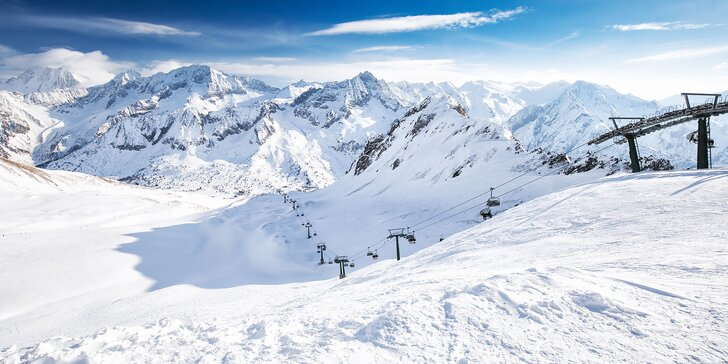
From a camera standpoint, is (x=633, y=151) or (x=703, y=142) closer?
(x=703, y=142)

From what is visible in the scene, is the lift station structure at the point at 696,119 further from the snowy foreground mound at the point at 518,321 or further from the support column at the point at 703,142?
the snowy foreground mound at the point at 518,321

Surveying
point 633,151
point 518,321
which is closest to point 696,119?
point 633,151

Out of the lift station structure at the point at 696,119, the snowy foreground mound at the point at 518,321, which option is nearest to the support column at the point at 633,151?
the lift station structure at the point at 696,119

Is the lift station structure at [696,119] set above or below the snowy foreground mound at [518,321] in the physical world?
above

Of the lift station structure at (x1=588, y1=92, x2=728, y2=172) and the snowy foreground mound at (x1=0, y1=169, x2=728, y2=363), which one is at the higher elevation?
the lift station structure at (x1=588, y1=92, x2=728, y2=172)

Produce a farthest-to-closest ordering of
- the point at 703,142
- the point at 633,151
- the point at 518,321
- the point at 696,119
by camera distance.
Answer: the point at 633,151 < the point at 696,119 < the point at 703,142 < the point at 518,321

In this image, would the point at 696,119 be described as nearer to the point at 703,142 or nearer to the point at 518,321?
the point at 703,142

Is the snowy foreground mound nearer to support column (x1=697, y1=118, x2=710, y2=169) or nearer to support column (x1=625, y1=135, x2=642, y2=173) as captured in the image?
support column (x1=697, y1=118, x2=710, y2=169)

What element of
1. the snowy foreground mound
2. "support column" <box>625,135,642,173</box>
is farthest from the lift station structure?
the snowy foreground mound

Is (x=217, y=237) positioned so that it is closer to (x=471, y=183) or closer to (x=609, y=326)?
(x=471, y=183)

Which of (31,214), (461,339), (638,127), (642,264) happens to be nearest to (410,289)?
(461,339)

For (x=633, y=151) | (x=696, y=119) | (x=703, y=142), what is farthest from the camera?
(x=633, y=151)

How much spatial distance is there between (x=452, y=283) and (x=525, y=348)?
3.72m

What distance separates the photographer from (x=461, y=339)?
740cm
